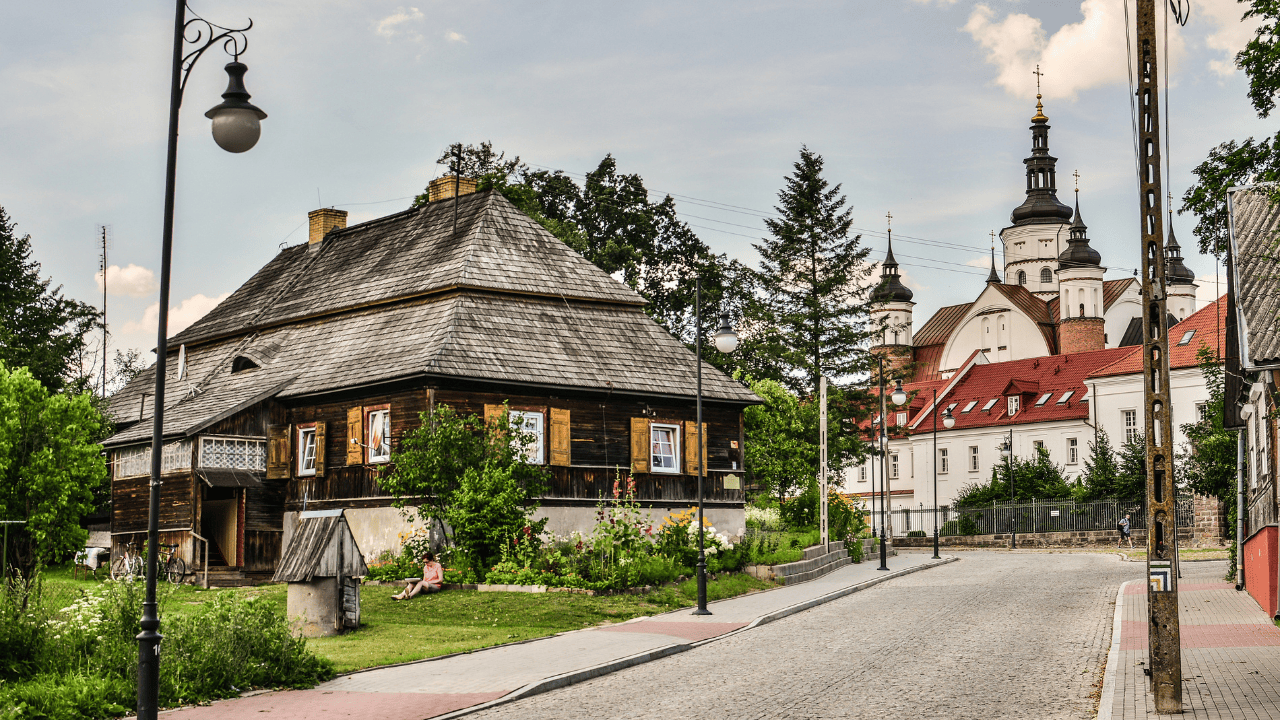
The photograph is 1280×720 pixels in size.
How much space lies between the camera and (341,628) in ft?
57.7

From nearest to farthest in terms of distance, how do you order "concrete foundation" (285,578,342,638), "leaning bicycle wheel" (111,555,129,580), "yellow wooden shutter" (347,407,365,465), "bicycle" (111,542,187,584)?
"concrete foundation" (285,578,342,638)
"bicycle" (111,542,187,584)
"leaning bicycle wheel" (111,555,129,580)
"yellow wooden shutter" (347,407,365,465)

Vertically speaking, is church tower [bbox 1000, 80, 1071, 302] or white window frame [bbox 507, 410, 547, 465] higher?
church tower [bbox 1000, 80, 1071, 302]

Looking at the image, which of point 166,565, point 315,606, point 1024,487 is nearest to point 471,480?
point 315,606

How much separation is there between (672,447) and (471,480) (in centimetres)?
884

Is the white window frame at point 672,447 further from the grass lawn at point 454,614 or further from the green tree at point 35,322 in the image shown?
the green tree at point 35,322

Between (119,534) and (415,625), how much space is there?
15.3 m

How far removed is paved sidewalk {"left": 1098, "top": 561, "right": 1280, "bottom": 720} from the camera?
1138cm

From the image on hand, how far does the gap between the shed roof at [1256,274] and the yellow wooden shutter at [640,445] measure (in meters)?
14.1

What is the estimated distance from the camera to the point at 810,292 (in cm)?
5528

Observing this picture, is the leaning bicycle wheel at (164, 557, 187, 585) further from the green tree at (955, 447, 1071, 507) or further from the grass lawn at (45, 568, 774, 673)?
the green tree at (955, 447, 1071, 507)

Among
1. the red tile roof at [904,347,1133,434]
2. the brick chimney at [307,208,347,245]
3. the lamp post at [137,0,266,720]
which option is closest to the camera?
the lamp post at [137,0,266,720]

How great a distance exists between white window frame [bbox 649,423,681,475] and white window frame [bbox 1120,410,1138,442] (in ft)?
134

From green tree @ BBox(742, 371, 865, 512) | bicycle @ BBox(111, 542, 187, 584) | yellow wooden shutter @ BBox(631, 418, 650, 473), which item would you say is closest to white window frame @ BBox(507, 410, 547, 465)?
yellow wooden shutter @ BBox(631, 418, 650, 473)

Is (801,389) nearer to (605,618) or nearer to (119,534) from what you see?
(119,534)
